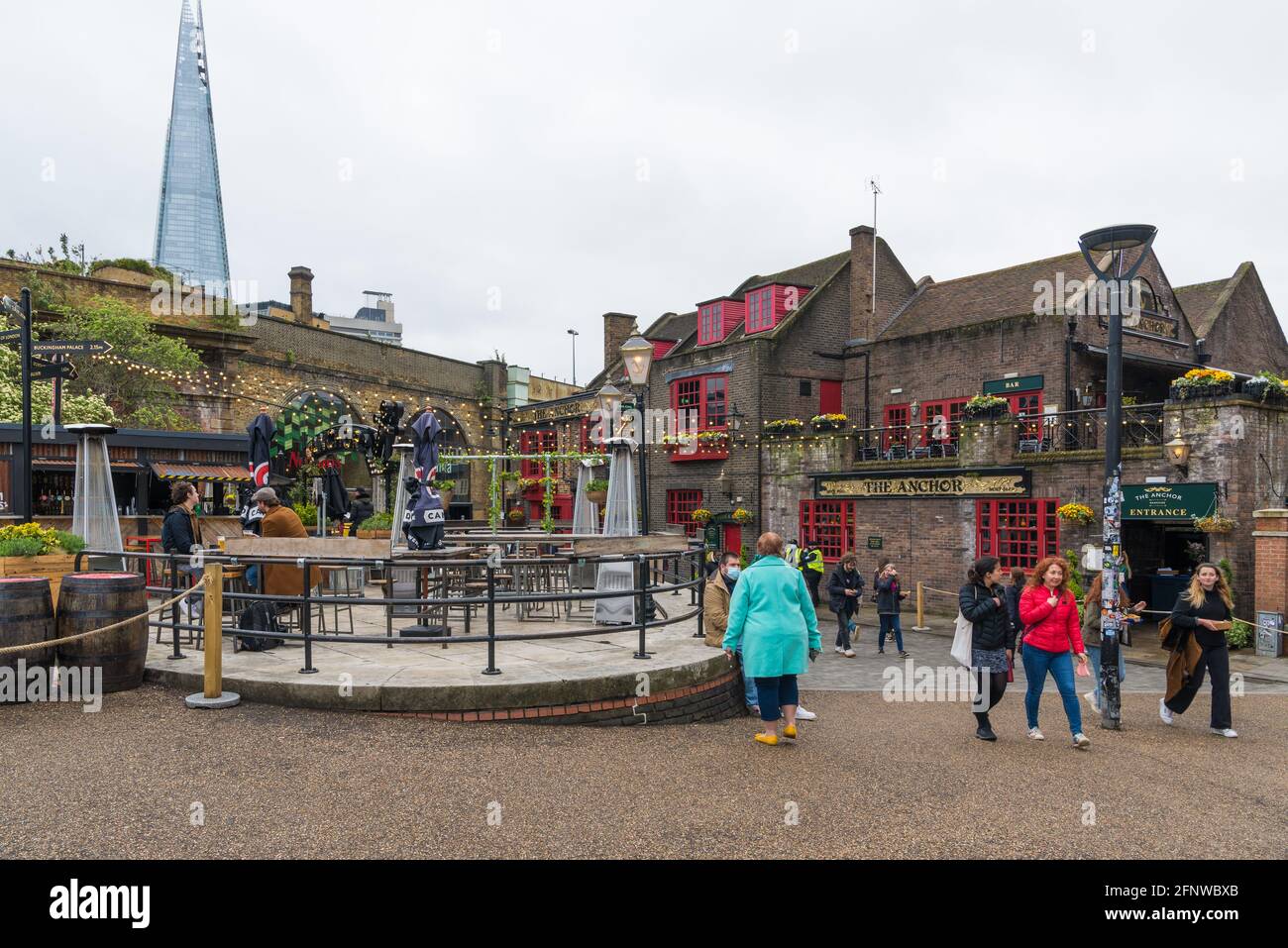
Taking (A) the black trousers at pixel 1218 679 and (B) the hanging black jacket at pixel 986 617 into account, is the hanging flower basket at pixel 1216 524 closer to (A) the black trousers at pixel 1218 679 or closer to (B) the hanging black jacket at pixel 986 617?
(A) the black trousers at pixel 1218 679

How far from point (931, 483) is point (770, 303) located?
898cm

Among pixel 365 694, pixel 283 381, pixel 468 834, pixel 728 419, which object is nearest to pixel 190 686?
pixel 365 694

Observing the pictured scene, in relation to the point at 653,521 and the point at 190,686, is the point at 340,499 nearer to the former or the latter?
the point at 190,686

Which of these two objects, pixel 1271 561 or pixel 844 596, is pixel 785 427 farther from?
pixel 1271 561

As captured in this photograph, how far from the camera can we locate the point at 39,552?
328 inches

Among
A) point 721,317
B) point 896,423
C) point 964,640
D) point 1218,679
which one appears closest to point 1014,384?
point 896,423

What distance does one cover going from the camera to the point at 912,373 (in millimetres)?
24219

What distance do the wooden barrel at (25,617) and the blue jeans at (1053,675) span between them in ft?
26.3

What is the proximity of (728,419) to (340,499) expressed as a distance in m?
15.2

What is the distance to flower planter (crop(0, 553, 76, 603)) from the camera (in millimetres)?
8055

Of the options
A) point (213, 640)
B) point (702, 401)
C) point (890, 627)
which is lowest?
point (890, 627)

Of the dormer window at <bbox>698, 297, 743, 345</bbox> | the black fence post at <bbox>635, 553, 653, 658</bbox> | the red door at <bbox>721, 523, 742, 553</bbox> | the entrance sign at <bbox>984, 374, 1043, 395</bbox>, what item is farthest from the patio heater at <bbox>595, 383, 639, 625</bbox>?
the dormer window at <bbox>698, 297, 743, 345</bbox>

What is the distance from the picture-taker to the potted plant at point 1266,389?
15047 mm

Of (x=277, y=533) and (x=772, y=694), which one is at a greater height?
(x=277, y=533)
